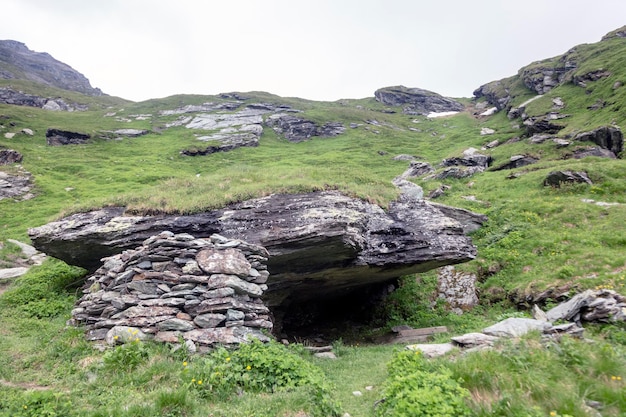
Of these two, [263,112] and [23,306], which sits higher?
[263,112]

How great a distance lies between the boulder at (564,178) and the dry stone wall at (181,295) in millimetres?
25866

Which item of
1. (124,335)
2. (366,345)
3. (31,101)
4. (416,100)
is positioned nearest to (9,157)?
(124,335)

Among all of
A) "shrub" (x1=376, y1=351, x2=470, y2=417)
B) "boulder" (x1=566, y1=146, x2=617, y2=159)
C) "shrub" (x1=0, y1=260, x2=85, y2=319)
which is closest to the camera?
"shrub" (x1=376, y1=351, x2=470, y2=417)

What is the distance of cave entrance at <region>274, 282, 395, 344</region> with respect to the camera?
1856 cm

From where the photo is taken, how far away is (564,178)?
27688 millimetres

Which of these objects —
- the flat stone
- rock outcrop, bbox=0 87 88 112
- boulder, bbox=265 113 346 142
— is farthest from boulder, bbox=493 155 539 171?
rock outcrop, bbox=0 87 88 112

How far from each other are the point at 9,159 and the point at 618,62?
10849 centimetres

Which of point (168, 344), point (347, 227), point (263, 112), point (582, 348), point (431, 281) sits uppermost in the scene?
point (263, 112)

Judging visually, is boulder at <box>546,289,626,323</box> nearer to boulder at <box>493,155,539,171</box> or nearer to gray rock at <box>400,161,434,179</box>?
boulder at <box>493,155,539,171</box>

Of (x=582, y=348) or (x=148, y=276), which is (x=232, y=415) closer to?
(x=148, y=276)

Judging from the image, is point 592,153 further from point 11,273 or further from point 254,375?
point 11,273

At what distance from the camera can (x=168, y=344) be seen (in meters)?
10.4

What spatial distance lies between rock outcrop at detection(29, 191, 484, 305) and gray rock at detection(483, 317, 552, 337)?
5.54m

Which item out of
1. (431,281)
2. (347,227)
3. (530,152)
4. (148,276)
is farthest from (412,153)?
(148,276)
